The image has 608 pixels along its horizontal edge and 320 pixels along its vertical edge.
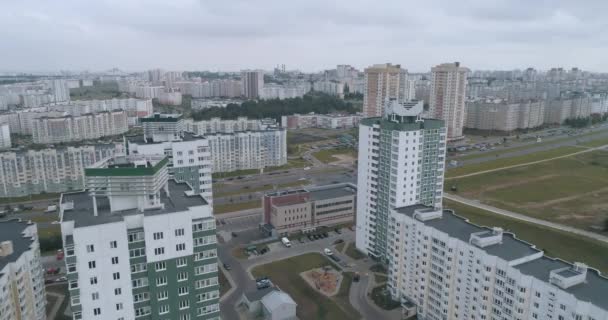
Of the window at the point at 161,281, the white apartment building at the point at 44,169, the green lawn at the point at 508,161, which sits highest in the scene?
the window at the point at 161,281

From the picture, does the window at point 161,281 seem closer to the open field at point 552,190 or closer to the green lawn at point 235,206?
the green lawn at point 235,206

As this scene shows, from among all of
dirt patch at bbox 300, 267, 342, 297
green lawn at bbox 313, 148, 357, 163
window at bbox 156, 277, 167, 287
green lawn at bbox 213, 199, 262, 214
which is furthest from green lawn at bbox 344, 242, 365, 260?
green lawn at bbox 313, 148, 357, 163

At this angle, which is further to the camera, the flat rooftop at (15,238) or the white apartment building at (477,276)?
the flat rooftop at (15,238)

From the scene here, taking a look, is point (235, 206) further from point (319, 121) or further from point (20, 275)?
point (319, 121)

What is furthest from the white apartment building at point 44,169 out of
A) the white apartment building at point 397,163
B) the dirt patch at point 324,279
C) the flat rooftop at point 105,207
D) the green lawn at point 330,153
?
the flat rooftop at point 105,207

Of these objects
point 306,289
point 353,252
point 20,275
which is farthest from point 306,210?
point 20,275

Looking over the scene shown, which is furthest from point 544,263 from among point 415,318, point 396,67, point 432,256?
point 396,67

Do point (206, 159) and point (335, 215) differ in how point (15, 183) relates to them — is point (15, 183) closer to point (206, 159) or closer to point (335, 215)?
point (206, 159)
